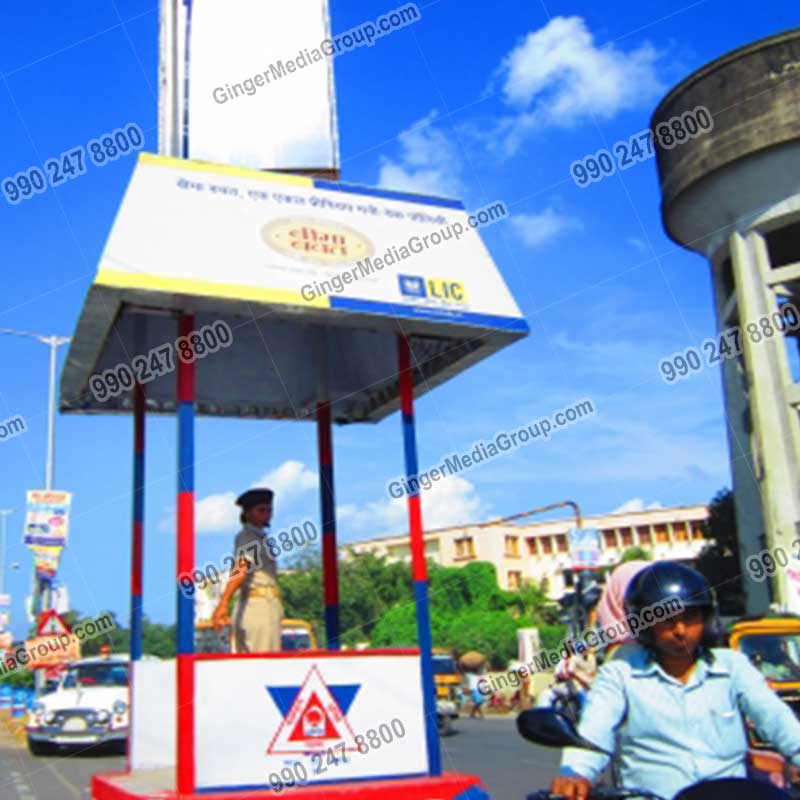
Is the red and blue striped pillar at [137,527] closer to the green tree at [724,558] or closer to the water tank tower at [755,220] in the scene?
the water tank tower at [755,220]

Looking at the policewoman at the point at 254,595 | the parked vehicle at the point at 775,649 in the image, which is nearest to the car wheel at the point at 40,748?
the parked vehicle at the point at 775,649

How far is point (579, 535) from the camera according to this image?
28.5 m

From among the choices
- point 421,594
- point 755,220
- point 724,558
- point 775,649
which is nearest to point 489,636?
point 724,558

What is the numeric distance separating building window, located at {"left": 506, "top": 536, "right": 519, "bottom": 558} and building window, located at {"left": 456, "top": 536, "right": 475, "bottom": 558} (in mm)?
4007

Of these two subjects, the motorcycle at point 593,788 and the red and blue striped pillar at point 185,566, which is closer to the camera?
the motorcycle at point 593,788

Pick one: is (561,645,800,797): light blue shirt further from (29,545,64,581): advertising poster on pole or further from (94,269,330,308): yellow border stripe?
(29,545,64,581): advertising poster on pole

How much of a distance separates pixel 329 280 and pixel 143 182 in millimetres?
1313

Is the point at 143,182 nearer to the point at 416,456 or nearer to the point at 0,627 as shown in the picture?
the point at 416,456

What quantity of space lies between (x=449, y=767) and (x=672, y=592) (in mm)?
13385

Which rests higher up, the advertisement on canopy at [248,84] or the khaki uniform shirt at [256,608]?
the advertisement on canopy at [248,84]

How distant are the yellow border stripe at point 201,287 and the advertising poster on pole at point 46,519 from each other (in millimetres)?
19199

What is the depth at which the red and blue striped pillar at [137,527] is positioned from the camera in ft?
26.8

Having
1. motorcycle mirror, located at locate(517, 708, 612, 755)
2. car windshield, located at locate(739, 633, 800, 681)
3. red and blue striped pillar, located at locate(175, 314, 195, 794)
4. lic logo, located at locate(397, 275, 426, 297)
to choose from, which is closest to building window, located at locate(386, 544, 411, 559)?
car windshield, located at locate(739, 633, 800, 681)

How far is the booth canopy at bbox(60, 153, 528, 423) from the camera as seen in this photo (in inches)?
242
